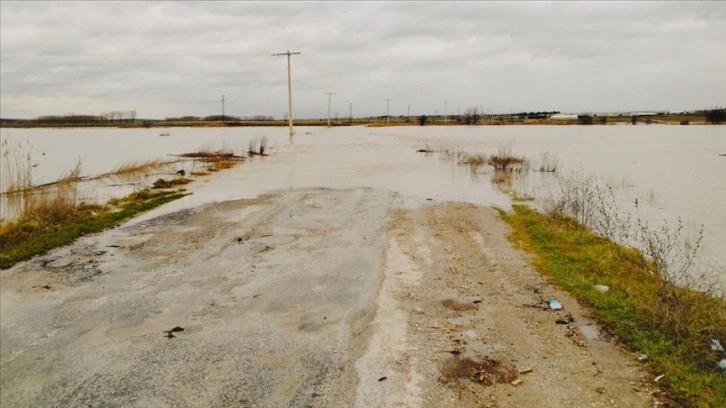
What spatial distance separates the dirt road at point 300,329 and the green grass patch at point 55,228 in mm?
610

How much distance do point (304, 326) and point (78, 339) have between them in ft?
9.47

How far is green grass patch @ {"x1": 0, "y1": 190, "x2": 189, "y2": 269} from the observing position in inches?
410

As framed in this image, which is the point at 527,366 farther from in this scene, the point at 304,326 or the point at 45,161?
the point at 45,161

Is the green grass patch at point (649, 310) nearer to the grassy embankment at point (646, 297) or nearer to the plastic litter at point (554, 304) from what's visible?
the grassy embankment at point (646, 297)

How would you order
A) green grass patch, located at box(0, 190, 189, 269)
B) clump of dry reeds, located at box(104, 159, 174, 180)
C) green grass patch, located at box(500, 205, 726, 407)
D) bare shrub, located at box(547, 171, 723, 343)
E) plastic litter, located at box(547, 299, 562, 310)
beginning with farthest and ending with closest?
clump of dry reeds, located at box(104, 159, 174, 180) < green grass patch, located at box(0, 190, 189, 269) < plastic litter, located at box(547, 299, 562, 310) < bare shrub, located at box(547, 171, 723, 343) < green grass patch, located at box(500, 205, 726, 407)

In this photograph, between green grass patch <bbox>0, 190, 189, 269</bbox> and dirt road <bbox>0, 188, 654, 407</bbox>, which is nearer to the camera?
dirt road <bbox>0, 188, 654, 407</bbox>

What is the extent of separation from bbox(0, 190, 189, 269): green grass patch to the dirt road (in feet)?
2.00

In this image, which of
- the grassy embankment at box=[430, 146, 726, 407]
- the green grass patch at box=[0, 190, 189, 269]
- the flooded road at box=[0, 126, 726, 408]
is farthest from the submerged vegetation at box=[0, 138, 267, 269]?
the grassy embankment at box=[430, 146, 726, 407]

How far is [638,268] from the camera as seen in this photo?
28.5ft

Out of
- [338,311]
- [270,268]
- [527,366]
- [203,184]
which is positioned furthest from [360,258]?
[203,184]

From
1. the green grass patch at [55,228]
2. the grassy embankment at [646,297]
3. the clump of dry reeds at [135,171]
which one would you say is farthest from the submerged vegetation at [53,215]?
the grassy embankment at [646,297]

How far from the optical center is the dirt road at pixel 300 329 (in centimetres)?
494

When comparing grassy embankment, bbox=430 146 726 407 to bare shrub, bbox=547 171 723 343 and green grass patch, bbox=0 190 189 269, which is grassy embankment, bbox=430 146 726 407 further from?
green grass patch, bbox=0 190 189 269

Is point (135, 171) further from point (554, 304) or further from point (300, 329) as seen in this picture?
point (554, 304)
